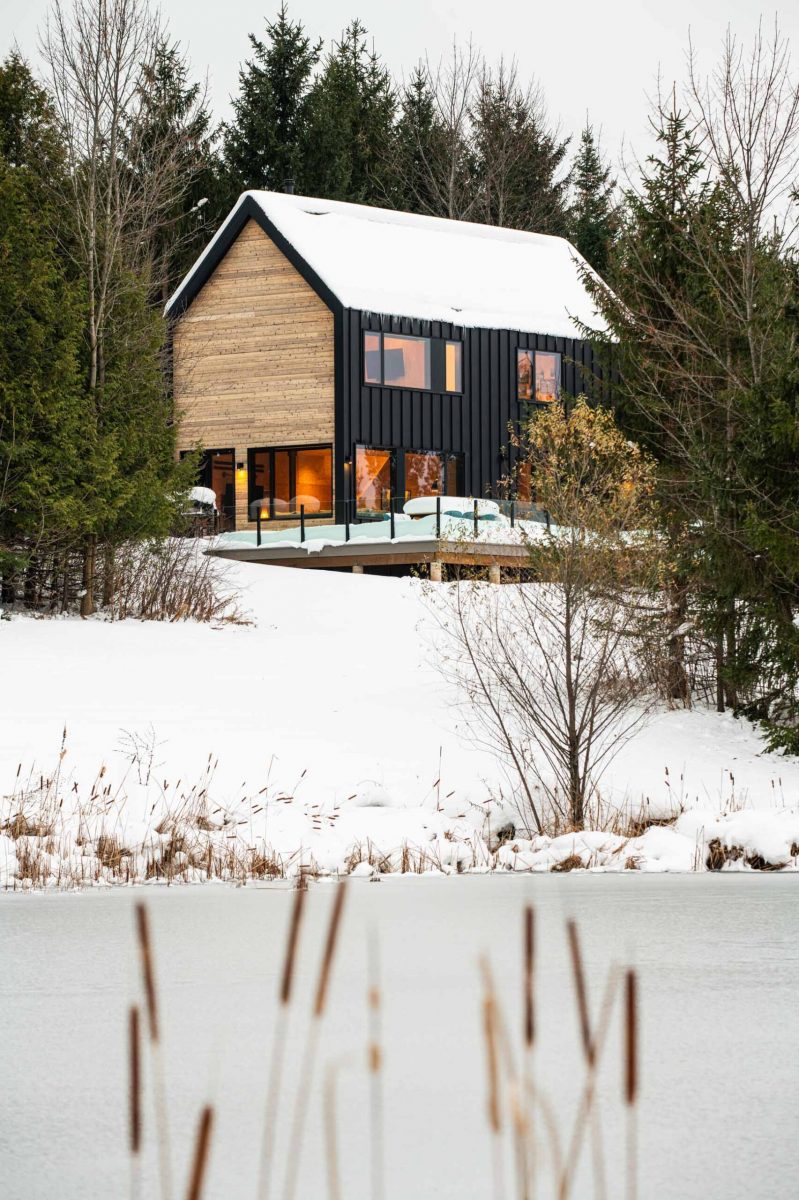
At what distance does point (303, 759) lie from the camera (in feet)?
52.3

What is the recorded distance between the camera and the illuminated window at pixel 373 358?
37969 millimetres

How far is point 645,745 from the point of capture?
17875 mm

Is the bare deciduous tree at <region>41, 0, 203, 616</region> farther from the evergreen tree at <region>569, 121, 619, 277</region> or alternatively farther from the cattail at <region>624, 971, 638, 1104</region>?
the evergreen tree at <region>569, 121, 619, 277</region>

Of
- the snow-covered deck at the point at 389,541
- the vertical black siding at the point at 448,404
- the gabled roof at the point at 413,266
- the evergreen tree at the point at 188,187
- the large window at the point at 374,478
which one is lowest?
the snow-covered deck at the point at 389,541

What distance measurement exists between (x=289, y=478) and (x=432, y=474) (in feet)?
11.2

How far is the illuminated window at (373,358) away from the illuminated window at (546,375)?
4.39 m

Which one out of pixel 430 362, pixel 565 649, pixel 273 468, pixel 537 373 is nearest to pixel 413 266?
pixel 430 362

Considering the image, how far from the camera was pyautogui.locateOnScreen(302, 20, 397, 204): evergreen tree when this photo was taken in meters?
52.2

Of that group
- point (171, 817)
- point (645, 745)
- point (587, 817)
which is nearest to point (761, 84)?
point (645, 745)

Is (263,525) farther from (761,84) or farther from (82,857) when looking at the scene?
(82,857)

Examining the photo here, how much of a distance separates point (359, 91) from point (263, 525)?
86.0 feet

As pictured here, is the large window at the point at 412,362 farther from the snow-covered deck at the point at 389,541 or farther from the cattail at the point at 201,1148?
the cattail at the point at 201,1148

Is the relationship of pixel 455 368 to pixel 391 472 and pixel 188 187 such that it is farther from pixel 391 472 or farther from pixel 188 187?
pixel 188 187

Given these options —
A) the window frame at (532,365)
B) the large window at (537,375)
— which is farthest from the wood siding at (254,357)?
the large window at (537,375)
